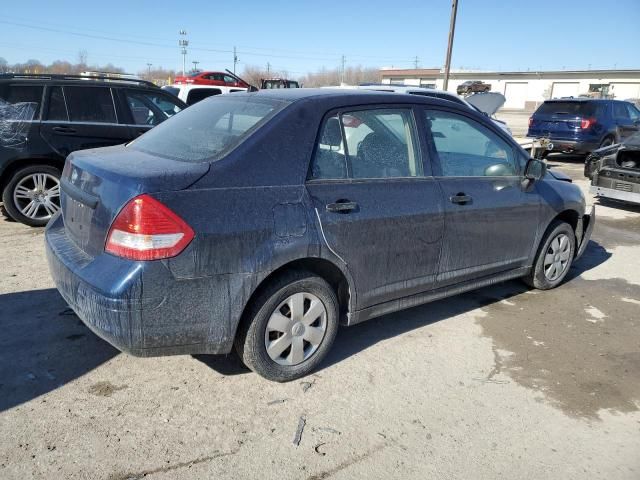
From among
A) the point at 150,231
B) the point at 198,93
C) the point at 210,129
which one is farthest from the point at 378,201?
the point at 198,93

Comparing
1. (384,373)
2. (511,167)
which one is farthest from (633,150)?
(384,373)

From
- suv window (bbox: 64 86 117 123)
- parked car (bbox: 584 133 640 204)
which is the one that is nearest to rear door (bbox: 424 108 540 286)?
suv window (bbox: 64 86 117 123)

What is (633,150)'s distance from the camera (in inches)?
336

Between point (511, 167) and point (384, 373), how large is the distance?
6.72ft

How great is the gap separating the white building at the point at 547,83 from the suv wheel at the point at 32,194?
55868 millimetres

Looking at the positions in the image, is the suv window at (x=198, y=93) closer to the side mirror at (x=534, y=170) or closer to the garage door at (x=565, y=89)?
the side mirror at (x=534, y=170)

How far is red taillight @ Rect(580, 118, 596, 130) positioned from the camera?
13664 millimetres

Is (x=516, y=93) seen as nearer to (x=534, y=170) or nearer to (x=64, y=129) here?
(x=64, y=129)

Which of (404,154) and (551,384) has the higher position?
(404,154)

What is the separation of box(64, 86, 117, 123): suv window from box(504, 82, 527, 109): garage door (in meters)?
72.0

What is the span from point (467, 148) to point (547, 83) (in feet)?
241

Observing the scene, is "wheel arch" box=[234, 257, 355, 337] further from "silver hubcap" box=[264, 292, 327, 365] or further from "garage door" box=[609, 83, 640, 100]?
"garage door" box=[609, 83, 640, 100]

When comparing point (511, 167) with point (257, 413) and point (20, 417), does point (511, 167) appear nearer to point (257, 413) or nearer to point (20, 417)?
point (257, 413)

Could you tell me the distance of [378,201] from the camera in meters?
3.32
